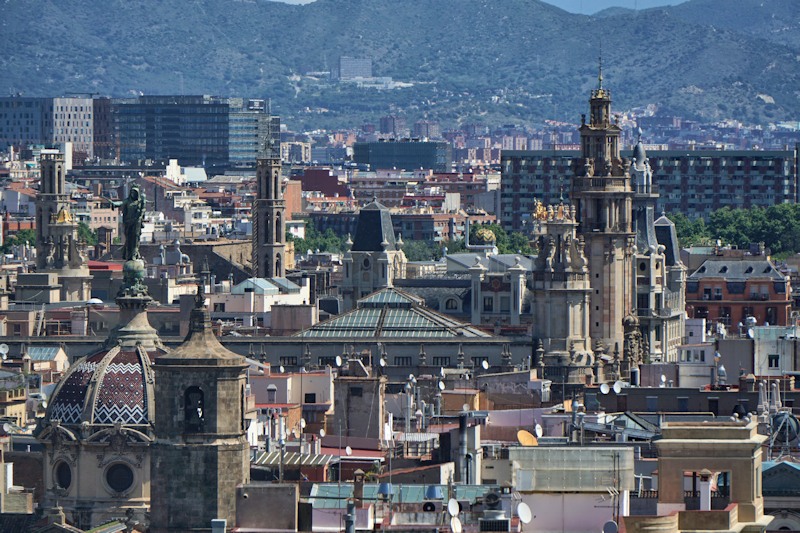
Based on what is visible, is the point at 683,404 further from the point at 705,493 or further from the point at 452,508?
the point at 705,493

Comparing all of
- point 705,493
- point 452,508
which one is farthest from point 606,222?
point 705,493

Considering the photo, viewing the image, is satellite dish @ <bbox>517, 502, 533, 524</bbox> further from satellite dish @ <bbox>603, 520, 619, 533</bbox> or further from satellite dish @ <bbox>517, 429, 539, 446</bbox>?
satellite dish @ <bbox>517, 429, 539, 446</bbox>

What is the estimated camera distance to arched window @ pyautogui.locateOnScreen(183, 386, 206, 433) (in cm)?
6062

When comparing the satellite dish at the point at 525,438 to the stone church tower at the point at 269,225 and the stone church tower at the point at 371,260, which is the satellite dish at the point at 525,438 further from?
the stone church tower at the point at 269,225

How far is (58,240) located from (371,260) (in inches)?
544

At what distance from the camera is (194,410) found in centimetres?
6103

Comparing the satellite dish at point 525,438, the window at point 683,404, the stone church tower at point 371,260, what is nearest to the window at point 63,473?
the satellite dish at point 525,438

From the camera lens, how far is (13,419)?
3383 inches

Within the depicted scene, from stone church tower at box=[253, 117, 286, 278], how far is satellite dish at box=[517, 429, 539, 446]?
106 m

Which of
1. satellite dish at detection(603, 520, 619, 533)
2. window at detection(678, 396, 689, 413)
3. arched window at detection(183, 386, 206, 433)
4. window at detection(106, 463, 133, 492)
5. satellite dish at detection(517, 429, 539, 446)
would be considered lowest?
window at detection(106, 463, 133, 492)

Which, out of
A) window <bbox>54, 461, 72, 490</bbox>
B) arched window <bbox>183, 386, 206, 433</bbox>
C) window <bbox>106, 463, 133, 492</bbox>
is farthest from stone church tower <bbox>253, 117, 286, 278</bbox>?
arched window <bbox>183, 386, 206, 433</bbox>

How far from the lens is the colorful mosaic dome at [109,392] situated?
233 ft

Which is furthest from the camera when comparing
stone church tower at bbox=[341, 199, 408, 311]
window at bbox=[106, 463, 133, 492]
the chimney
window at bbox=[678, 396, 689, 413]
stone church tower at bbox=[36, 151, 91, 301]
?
stone church tower at bbox=[341, 199, 408, 311]

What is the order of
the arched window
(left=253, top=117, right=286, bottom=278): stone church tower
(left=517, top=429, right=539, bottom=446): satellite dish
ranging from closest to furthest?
the arched window, (left=517, top=429, right=539, bottom=446): satellite dish, (left=253, top=117, right=286, bottom=278): stone church tower
